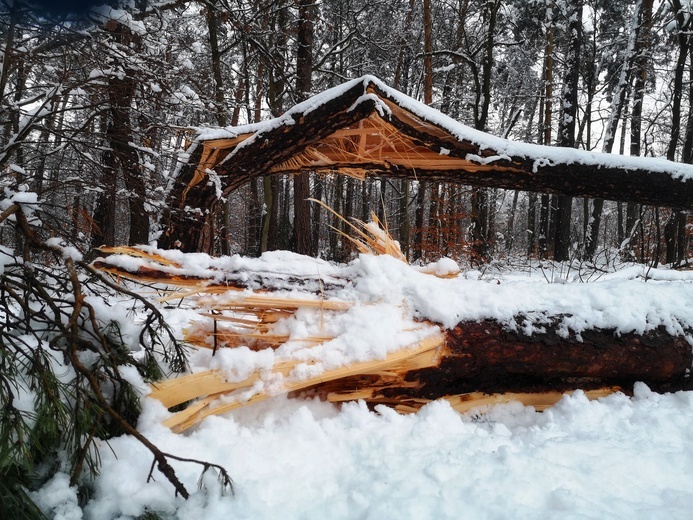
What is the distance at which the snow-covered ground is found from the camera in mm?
1242

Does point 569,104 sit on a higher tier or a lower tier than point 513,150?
higher

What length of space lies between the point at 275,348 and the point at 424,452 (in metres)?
0.80

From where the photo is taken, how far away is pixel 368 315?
189 cm

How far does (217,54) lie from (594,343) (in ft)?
27.9

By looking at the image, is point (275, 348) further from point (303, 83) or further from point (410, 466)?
point (303, 83)

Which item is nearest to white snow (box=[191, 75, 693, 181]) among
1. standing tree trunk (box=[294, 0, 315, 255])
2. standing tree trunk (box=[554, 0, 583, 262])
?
standing tree trunk (box=[294, 0, 315, 255])

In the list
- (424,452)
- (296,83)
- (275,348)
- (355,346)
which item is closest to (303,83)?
(296,83)

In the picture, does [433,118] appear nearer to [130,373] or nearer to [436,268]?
[436,268]

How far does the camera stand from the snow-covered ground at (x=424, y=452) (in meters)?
1.24

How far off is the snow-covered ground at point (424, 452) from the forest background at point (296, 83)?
132 centimetres

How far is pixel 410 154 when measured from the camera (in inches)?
151

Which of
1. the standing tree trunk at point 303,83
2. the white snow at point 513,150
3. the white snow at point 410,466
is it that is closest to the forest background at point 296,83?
the standing tree trunk at point 303,83

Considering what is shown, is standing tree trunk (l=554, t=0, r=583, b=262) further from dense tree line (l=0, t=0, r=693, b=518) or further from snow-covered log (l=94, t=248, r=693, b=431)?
snow-covered log (l=94, t=248, r=693, b=431)

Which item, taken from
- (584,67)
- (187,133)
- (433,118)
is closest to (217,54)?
(187,133)
